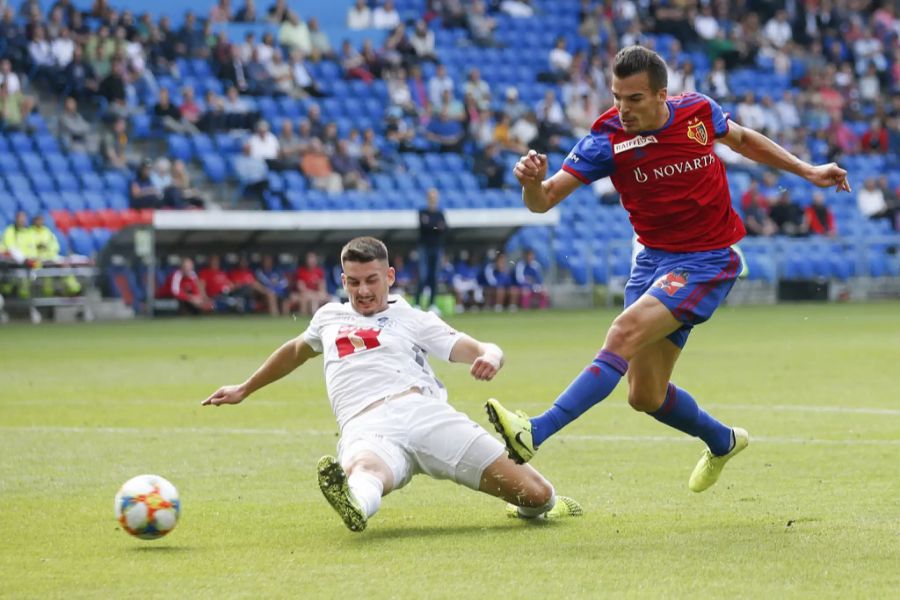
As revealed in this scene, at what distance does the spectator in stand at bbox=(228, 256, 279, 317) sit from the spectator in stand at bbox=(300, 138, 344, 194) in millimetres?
2331

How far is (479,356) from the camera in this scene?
6.61 meters

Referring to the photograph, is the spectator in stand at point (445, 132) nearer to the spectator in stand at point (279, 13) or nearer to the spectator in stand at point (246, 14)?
the spectator in stand at point (279, 13)

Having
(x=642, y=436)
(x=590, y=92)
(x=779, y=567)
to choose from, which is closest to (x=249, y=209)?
(x=590, y=92)

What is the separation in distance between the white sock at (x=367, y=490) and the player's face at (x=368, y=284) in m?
0.87

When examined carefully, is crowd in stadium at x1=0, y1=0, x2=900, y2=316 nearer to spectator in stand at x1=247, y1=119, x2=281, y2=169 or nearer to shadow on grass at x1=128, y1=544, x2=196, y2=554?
spectator in stand at x1=247, y1=119, x2=281, y2=169

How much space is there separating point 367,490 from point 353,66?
82.4 ft

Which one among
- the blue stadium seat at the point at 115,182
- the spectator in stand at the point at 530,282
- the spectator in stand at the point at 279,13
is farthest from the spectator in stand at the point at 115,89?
the spectator in stand at the point at 530,282

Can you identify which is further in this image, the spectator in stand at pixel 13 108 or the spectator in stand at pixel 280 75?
the spectator in stand at pixel 280 75

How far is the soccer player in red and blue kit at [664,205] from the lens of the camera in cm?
709

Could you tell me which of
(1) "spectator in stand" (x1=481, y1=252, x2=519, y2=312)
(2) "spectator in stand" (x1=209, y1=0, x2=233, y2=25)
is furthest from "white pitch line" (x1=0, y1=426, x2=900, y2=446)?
(2) "spectator in stand" (x1=209, y1=0, x2=233, y2=25)

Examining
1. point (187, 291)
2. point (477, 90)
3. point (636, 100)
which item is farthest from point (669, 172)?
point (477, 90)

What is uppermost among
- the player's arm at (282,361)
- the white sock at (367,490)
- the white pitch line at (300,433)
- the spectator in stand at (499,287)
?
the player's arm at (282,361)

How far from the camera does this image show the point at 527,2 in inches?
1380

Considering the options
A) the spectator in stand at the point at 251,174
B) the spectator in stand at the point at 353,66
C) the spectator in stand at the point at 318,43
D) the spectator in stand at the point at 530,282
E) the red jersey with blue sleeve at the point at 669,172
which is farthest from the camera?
the spectator in stand at the point at 318,43
